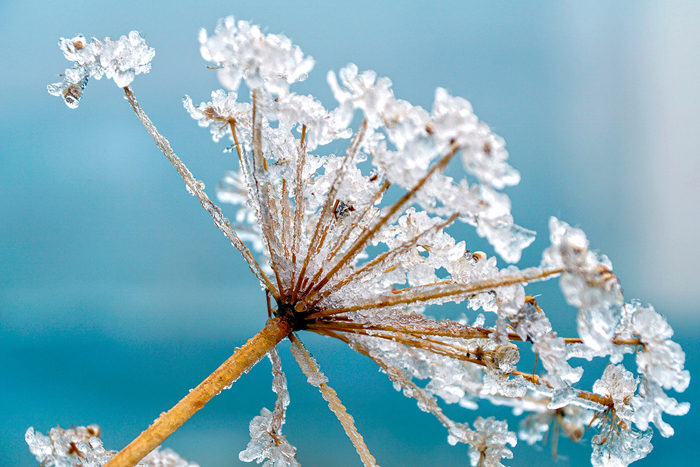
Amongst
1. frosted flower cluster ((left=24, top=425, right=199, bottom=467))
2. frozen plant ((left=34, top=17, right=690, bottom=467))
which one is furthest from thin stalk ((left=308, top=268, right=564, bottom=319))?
frosted flower cluster ((left=24, top=425, right=199, bottom=467))

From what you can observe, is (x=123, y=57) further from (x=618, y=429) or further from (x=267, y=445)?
(x=618, y=429)

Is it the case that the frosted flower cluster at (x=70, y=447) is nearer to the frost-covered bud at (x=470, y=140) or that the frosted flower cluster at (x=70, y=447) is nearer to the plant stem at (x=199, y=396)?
the plant stem at (x=199, y=396)

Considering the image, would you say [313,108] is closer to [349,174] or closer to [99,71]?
[349,174]

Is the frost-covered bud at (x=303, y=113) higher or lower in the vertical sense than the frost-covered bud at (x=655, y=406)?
higher

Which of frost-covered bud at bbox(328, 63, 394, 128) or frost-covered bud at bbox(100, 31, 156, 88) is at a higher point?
frost-covered bud at bbox(100, 31, 156, 88)

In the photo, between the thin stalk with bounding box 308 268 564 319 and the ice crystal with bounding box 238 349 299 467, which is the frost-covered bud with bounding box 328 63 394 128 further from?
the ice crystal with bounding box 238 349 299 467

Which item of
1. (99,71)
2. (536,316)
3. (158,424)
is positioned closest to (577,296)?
(536,316)

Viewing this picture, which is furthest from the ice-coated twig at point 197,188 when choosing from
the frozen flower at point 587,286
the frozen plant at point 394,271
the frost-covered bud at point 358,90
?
the frozen flower at point 587,286
